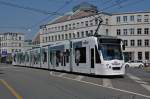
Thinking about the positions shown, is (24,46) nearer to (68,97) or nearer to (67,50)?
(67,50)

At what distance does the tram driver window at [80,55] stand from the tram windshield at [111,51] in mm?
3019

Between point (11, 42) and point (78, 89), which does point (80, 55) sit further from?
point (11, 42)

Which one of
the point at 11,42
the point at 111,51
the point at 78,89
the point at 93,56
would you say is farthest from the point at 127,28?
the point at 78,89

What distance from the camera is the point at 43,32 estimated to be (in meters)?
130

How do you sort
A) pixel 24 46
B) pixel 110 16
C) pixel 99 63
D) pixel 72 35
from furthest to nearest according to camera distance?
1. pixel 24 46
2. pixel 72 35
3. pixel 110 16
4. pixel 99 63

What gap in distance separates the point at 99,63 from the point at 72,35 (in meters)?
86.6

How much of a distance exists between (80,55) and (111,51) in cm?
432

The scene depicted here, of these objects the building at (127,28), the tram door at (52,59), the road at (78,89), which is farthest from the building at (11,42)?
the road at (78,89)

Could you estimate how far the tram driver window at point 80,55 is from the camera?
29953mm

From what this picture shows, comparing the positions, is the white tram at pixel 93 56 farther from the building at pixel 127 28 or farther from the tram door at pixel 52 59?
the building at pixel 127 28

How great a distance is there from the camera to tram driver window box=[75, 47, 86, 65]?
2995 centimetres

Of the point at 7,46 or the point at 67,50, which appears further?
the point at 7,46

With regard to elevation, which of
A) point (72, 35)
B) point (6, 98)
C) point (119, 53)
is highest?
point (72, 35)

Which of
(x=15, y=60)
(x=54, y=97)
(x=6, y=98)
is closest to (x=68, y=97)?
(x=54, y=97)
